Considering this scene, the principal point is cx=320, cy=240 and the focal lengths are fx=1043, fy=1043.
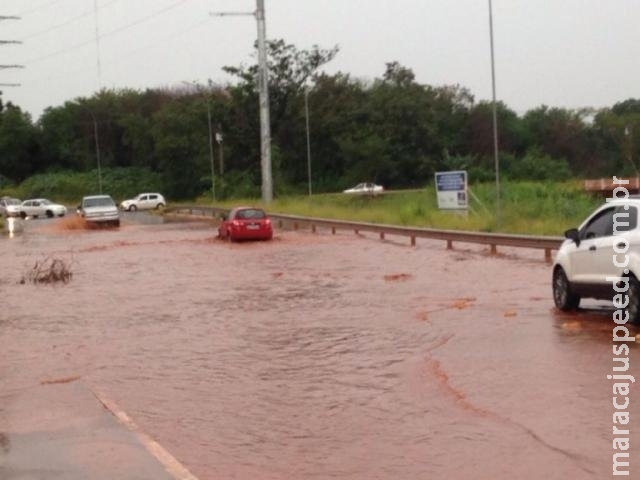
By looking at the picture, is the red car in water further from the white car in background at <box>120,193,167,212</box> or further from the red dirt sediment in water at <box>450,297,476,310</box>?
the white car in background at <box>120,193,167,212</box>

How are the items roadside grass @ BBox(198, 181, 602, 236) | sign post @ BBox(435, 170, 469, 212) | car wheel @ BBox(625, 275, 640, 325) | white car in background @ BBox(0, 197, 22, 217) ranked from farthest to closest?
1. white car in background @ BBox(0, 197, 22, 217)
2. sign post @ BBox(435, 170, 469, 212)
3. roadside grass @ BBox(198, 181, 602, 236)
4. car wheel @ BBox(625, 275, 640, 325)

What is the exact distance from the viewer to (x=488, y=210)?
4369 cm

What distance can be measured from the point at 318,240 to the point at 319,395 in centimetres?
2985

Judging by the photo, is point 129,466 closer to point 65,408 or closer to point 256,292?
point 65,408

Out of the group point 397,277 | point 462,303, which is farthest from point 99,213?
point 462,303

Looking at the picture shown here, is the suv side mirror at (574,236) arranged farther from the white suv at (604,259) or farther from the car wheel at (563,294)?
the car wheel at (563,294)

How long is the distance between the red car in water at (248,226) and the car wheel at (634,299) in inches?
1084

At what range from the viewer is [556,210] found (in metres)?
39.8

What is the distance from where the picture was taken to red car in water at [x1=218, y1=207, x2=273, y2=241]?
4038cm

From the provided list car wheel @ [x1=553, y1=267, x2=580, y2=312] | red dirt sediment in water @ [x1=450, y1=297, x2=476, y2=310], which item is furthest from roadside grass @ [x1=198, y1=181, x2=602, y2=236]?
car wheel @ [x1=553, y1=267, x2=580, y2=312]

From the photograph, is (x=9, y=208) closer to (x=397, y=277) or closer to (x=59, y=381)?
(x=397, y=277)

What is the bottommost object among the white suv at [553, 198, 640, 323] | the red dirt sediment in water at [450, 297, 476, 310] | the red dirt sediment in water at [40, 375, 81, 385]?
the red dirt sediment in water at [450, 297, 476, 310]

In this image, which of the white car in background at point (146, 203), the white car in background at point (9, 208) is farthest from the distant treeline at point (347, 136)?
the white car in background at point (9, 208)

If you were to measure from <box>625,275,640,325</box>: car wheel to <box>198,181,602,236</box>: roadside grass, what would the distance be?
18.9 metres
